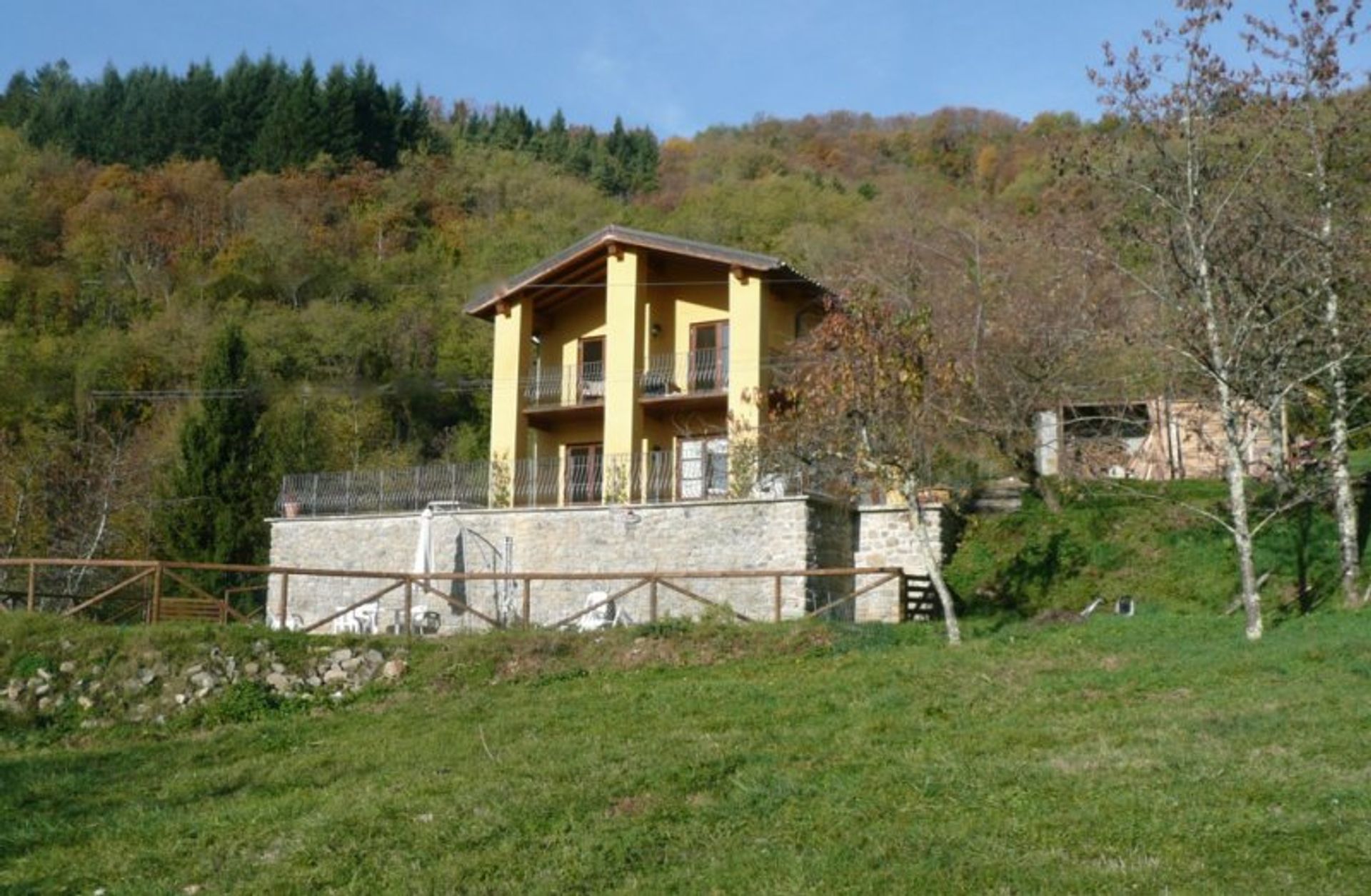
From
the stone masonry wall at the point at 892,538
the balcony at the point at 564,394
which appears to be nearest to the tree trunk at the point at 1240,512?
the stone masonry wall at the point at 892,538

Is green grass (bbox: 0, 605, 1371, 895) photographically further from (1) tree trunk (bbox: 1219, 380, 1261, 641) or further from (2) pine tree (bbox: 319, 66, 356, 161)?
(2) pine tree (bbox: 319, 66, 356, 161)

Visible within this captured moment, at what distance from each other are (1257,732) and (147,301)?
1778 inches

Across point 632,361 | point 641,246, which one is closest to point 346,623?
point 632,361

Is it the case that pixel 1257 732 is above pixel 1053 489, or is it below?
below

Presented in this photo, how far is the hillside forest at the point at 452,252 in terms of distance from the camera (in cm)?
1748

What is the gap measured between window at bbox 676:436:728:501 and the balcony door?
1104 mm

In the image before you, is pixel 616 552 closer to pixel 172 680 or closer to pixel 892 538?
pixel 892 538

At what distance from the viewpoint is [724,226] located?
47188 millimetres

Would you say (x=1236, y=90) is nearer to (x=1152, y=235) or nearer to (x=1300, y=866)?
(x=1152, y=235)

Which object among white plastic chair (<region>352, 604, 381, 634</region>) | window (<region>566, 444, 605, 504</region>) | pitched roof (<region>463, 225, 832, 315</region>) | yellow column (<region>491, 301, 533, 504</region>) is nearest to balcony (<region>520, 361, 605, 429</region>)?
yellow column (<region>491, 301, 533, 504</region>)

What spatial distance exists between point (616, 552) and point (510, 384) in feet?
20.4

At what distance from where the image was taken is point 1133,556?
73.7 ft

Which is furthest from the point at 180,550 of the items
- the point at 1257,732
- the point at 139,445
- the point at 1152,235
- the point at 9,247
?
the point at 1257,732

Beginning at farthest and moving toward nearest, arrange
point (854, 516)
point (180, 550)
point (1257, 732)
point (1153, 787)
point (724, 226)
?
point (724, 226)
point (180, 550)
point (854, 516)
point (1257, 732)
point (1153, 787)
